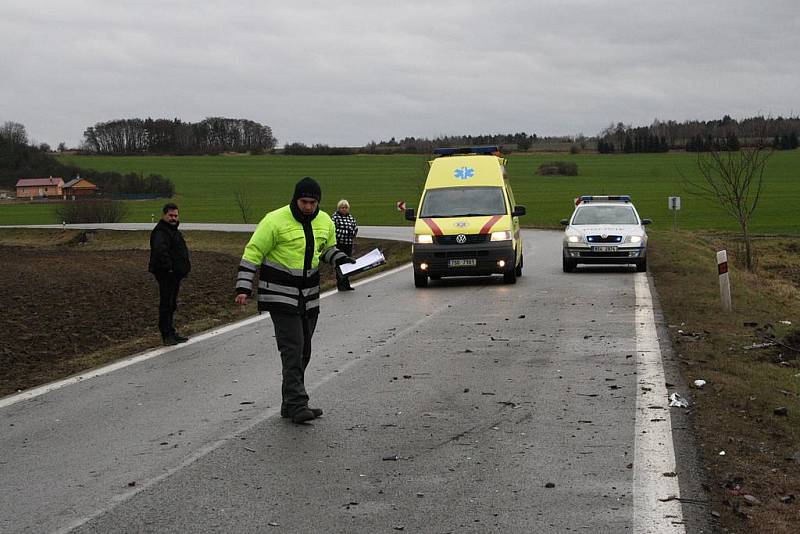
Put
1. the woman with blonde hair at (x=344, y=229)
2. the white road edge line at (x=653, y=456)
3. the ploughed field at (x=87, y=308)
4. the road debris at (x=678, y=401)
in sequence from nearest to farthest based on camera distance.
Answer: the white road edge line at (x=653, y=456) < the road debris at (x=678, y=401) < the ploughed field at (x=87, y=308) < the woman with blonde hair at (x=344, y=229)

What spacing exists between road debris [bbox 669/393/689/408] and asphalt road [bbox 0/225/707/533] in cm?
17

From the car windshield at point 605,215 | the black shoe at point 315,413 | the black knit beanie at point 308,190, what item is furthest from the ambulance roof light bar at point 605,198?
the black shoe at point 315,413

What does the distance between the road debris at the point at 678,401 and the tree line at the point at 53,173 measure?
95.6 m

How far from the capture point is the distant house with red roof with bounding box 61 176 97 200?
336 ft

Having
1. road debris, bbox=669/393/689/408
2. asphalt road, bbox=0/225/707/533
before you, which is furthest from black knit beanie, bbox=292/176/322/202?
road debris, bbox=669/393/689/408

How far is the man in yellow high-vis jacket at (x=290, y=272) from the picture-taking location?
8195 millimetres

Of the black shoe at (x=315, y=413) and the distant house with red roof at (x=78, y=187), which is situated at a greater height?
the distant house with red roof at (x=78, y=187)

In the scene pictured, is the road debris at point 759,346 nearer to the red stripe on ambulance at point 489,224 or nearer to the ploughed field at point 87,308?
the ploughed field at point 87,308

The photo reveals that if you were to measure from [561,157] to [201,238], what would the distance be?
315 ft

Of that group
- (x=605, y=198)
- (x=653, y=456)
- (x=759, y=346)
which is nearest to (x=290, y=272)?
(x=653, y=456)

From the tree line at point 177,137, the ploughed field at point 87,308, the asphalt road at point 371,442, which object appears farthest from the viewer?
the tree line at point 177,137

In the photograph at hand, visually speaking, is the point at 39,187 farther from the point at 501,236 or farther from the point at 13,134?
the point at 501,236

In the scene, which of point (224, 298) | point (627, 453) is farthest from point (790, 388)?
point (224, 298)

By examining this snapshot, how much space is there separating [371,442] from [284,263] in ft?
5.61
